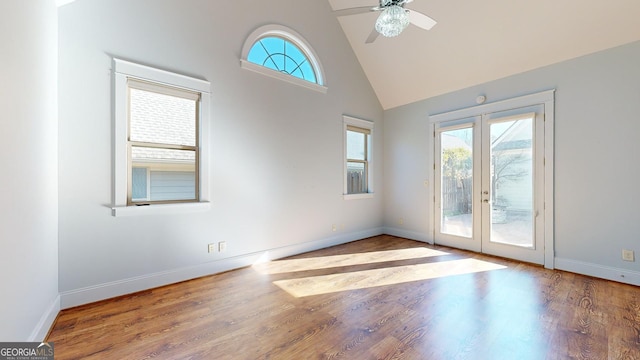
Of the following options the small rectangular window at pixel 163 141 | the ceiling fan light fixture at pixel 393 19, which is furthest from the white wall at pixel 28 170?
the ceiling fan light fixture at pixel 393 19

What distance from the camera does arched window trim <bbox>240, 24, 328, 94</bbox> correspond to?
139 inches

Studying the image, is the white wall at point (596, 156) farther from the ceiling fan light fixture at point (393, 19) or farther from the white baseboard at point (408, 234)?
the ceiling fan light fixture at point (393, 19)

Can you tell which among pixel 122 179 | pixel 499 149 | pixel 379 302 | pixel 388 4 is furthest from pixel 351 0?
pixel 379 302

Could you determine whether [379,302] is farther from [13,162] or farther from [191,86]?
[191,86]

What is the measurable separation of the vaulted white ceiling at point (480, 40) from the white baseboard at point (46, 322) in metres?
5.20

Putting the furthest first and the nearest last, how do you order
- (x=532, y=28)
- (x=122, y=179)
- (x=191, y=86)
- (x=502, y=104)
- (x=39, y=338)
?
(x=502, y=104) → (x=532, y=28) → (x=191, y=86) → (x=122, y=179) → (x=39, y=338)

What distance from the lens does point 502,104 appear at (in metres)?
3.94

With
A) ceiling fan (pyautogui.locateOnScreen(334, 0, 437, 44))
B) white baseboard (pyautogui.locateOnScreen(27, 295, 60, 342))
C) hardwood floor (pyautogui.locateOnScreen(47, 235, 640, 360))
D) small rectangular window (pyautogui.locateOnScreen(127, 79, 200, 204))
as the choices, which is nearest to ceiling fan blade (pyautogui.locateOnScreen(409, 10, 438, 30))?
ceiling fan (pyautogui.locateOnScreen(334, 0, 437, 44))

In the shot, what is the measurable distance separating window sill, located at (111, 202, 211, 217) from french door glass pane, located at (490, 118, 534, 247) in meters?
4.25

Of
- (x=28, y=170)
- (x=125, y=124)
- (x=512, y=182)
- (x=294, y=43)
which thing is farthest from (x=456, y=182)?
(x=28, y=170)

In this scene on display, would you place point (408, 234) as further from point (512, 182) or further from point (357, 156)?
point (512, 182)

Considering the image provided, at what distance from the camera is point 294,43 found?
4223 millimetres

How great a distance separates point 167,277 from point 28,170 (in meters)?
1.69

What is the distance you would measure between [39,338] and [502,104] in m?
5.75
